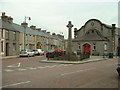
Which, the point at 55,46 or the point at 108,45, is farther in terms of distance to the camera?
the point at 55,46

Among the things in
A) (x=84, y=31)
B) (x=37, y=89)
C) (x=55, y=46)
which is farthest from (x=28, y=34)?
(x=37, y=89)

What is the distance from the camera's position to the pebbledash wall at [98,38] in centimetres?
4453

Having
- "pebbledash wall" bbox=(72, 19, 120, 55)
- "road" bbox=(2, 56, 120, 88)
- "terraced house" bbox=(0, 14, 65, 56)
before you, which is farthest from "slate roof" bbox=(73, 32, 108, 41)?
"road" bbox=(2, 56, 120, 88)

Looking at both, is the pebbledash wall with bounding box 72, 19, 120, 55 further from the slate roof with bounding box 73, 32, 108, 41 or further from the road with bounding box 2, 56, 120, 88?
the road with bounding box 2, 56, 120, 88

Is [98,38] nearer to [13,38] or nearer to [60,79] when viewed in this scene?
[13,38]

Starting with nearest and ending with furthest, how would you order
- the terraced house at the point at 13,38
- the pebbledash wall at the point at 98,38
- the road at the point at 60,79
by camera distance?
1. the road at the point at 60,79
2. the terraced house at the point at 13,38
3. the pebbledash wall at the point at 98,38

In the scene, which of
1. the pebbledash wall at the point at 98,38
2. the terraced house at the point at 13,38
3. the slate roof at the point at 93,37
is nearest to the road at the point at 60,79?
the terraced house at the point at 13,38

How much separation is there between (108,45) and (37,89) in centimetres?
4080

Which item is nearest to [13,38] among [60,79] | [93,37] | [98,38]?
[93,37]

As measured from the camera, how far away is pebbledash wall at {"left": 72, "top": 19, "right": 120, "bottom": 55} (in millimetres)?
44531

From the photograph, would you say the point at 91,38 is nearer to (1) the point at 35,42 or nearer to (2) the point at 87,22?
(2) the point at 87,22

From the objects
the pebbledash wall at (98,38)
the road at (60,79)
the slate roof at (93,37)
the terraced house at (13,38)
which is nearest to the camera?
the road at (60,79)

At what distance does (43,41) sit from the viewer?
60.3 metres

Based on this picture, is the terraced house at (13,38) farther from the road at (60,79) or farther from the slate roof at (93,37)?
the road at (60,79)
